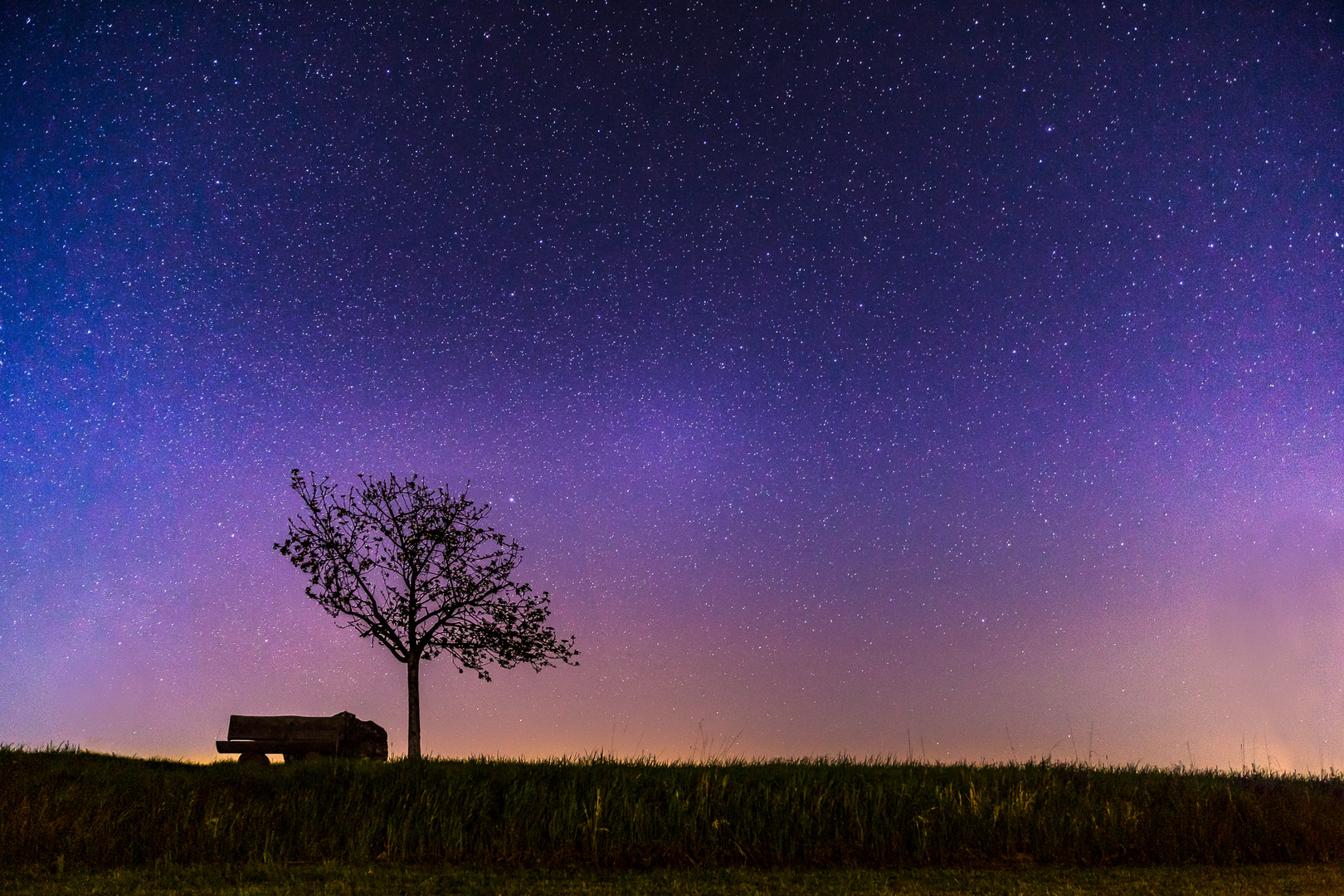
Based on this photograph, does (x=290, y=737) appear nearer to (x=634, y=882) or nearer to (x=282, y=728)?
(x=282, y=728)

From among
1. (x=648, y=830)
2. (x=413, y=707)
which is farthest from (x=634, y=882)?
(x=413, y=707)

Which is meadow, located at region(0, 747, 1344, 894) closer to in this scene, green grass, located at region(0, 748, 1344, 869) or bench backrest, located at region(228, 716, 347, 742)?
green grass, located at region(0, 748, 1344, 869)

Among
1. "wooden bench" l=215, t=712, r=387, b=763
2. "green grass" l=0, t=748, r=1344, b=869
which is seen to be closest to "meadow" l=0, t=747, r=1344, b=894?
"green grass" l=0, t=748, r=1344, b=869

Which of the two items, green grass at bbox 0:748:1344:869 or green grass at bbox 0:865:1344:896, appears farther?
A: green grass at bbox 0:748:1344:869

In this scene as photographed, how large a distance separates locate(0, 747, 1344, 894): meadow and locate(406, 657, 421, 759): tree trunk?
6940mm

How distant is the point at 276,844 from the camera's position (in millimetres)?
13328

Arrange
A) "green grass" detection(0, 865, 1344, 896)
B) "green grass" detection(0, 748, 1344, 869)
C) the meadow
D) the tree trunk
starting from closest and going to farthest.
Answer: "green grass" detection(0, 865, 1344, 896), the meadow, "green grass" detection(0, 748, 1344, 869), the tree trunk

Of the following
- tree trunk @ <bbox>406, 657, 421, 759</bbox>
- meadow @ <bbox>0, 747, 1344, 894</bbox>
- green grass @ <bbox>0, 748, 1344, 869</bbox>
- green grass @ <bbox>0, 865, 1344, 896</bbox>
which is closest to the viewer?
green grass @ <bbox>0, 865, 1344, 896</bbox>

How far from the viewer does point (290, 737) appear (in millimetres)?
26578

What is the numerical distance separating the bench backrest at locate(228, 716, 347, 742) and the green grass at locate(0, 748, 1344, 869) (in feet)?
27.9

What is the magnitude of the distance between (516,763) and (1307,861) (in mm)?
13772

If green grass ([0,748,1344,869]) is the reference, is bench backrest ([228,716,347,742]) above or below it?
above

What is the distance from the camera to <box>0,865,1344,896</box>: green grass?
10922mm

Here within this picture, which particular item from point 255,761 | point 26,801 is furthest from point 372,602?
point 26,801
